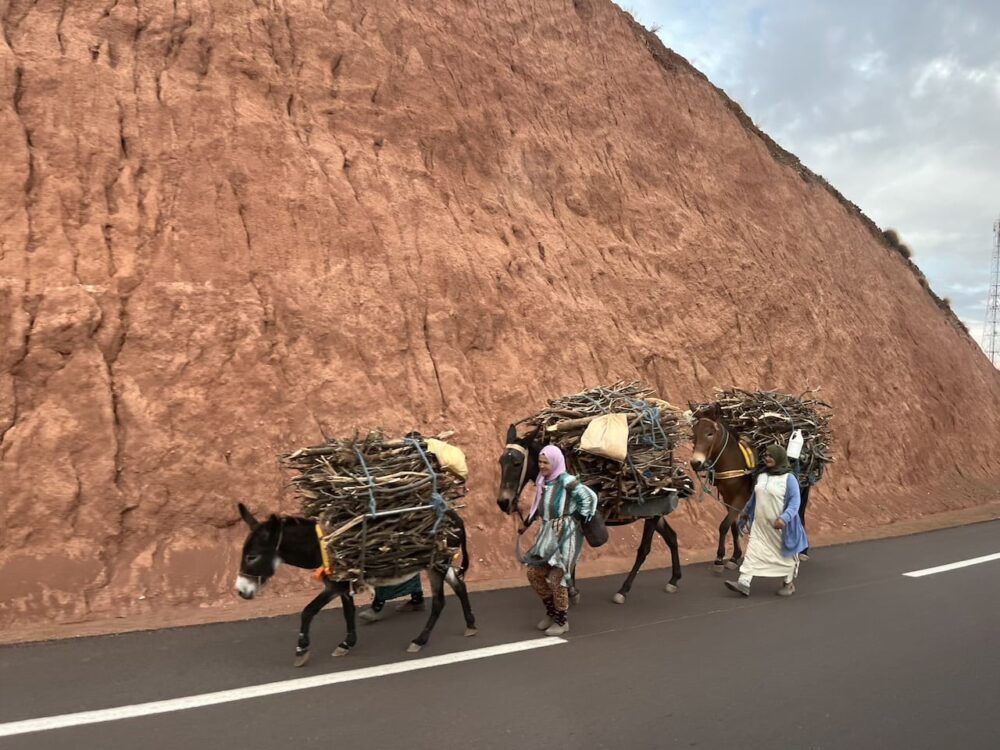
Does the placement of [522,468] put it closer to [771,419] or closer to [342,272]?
[771,419]

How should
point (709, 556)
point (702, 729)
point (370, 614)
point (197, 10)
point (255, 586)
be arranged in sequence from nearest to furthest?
point (702, 729)
point (255, 586)
point (370, 614)
point (709, 556)
point (197, 10)

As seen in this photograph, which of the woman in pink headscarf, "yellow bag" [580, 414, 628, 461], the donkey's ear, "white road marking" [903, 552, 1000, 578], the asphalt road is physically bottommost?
"white road marking" [903, 552, 1000, 578]

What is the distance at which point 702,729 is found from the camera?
4.09 m

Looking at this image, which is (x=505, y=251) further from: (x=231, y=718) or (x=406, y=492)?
(x=231, y=718)

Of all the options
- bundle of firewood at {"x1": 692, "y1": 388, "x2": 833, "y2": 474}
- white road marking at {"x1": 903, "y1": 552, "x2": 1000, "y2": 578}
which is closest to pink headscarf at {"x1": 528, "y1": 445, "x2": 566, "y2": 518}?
bundle of firewood at {"x1": 692, "y1": 388, "x2": 833, "y2": 474}

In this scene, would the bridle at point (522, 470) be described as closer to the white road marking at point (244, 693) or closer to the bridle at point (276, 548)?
the white road marking at point (244, 693)

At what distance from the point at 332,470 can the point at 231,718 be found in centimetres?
181

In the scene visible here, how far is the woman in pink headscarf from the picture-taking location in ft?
19.2

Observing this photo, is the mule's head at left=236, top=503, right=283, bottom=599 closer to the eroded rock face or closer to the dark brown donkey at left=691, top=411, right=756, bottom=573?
the eroded rock face

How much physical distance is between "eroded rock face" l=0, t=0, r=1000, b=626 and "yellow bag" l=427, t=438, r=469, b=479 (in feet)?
12.0

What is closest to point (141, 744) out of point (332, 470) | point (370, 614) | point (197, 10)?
point (332, 470)

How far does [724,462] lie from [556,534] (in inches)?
158

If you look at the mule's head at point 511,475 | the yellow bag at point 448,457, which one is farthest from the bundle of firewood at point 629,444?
the yellow bag at point 448,457

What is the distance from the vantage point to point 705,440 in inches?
345
